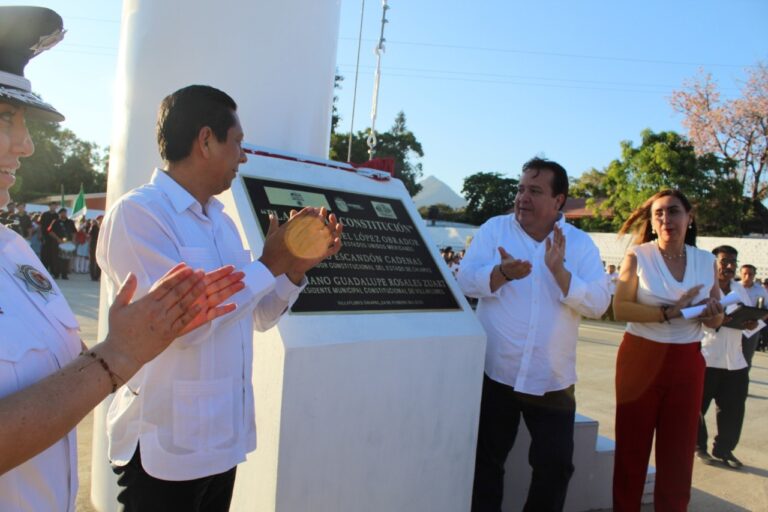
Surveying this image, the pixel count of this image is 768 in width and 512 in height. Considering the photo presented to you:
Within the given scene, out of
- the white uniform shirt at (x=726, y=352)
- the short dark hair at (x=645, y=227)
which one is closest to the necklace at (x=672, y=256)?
the short dark hair at (x=645, y=227)

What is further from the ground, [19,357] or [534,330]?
[19,357]

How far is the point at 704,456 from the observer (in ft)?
16.0

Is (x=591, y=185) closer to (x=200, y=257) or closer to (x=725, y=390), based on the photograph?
(x=725, y=390)

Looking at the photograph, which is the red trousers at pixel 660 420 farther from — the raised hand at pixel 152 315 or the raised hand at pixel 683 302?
the raised hand at pixel 152 315

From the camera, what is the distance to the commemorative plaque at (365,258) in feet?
8.45

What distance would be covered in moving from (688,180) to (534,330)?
22.2 m

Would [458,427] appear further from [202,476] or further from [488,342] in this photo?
[202,476]

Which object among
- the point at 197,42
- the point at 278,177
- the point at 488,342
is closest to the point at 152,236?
the point at 278,177

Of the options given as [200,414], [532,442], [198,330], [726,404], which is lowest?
[726,404]

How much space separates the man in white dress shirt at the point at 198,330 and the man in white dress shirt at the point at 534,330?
4.44 ft

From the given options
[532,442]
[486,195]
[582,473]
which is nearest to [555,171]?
[532,442]

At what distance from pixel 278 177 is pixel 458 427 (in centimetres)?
148

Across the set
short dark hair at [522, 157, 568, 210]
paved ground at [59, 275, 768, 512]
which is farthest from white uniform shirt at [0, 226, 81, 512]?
short dark hair at [522, 157, 568, 210]

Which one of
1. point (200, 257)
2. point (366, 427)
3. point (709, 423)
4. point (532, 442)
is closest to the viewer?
point (200, 257)
